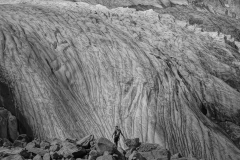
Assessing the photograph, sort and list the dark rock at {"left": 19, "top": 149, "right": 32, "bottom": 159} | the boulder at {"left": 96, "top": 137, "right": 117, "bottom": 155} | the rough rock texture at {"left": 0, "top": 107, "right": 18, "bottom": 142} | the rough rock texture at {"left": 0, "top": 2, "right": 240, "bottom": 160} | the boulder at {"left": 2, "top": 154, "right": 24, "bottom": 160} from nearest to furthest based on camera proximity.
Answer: the boulder at {"left": 2, "top": 154, "right": 24, "bottom": 160}
the dark rock at {"left": 19, "top": 149, "right": 32, "bottom": 159}
the boulder at {"left": 96, "top": 137, "right": 117, "bottom": 155}
the rough rock texture at {"left": 0, "top": 107, "right": 18, "bottom": 142}
the rough rock texture at {"left": 0, "top": 2, "right": 240, "bottom": 160}

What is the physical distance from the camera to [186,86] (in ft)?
94.9

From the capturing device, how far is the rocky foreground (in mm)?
14406

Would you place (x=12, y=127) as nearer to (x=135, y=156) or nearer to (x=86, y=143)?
(x=86, y=143)

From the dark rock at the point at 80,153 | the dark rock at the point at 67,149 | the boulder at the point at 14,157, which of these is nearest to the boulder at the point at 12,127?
the dark rock at the point at 67,149

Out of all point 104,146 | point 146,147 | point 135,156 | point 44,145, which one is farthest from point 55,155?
point 146,147

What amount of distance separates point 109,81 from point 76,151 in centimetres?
1147

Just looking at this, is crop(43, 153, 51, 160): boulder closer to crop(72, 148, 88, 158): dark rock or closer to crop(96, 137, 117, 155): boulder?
crop(72, 148, 88, 158): dark rock

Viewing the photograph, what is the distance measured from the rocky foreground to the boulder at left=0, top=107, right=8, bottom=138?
6.65 ft

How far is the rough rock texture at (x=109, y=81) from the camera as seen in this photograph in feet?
75.2

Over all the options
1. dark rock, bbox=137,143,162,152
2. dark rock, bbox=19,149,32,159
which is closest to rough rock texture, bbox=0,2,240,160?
dark rock, bbox=137,143,162,152

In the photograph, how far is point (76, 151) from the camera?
1506 centimetres

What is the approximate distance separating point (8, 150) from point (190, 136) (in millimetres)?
13452

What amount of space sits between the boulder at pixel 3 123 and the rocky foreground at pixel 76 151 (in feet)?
6.65

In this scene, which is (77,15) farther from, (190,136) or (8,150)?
(8,150)
